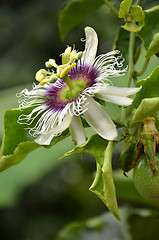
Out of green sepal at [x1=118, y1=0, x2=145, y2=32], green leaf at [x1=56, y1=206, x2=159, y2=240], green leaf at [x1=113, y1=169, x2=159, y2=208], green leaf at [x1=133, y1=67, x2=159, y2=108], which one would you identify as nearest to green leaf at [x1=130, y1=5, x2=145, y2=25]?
green sepal at [x1=118, y1=0, x2=145, y2=32]

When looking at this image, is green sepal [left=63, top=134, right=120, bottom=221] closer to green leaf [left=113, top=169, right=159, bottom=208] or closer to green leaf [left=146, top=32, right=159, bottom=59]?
green leaf [left=146, top=32, right=159, bottom=59]

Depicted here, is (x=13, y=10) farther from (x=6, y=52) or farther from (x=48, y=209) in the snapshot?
(x=48, y=209)

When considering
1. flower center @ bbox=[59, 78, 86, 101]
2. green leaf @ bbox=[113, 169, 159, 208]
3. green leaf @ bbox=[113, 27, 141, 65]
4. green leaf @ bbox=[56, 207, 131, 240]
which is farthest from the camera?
green leaf @ bbox=[56, 207, 131, 240]

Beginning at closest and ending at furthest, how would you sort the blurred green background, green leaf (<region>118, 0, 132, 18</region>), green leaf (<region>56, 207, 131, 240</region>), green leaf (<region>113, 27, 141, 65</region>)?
green leaf (<region>118, 0, 132, 18</region>)
green leaf (<region>113, 27, 141, 65</region>)
green leaf (<region>56, 207, 131, 240</region>)
the blurred green background

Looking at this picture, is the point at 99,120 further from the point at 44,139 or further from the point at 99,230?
the point at 99,230

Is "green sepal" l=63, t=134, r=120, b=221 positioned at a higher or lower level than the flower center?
lower

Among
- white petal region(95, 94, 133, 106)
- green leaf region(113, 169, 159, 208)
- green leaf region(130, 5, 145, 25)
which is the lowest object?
green leaf region(113, 169, 159, 208)

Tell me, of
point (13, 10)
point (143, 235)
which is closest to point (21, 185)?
point (143, 235)

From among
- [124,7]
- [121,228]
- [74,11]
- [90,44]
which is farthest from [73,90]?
[121,228]
